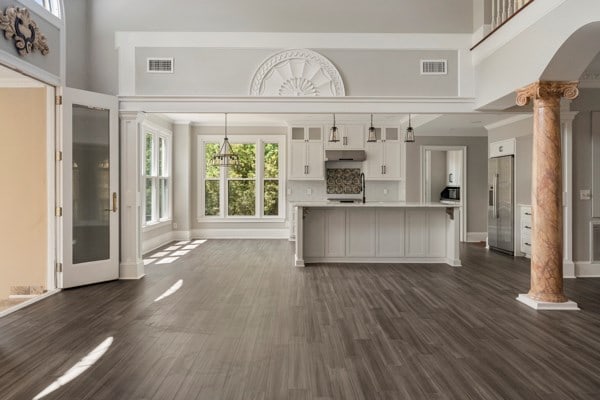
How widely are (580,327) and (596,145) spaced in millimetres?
3357

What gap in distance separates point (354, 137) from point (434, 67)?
4.11 m

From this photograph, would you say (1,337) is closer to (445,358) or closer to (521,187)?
(445,358)

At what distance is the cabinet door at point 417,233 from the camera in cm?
658

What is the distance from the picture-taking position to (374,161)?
964 cm

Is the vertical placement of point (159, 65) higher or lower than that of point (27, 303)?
higher

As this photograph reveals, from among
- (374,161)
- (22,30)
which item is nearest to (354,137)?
(374,161)

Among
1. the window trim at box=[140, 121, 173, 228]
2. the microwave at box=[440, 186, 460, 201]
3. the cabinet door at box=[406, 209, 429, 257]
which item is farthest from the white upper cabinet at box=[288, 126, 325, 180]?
the microwave at box=[440, 186, 460, 201]

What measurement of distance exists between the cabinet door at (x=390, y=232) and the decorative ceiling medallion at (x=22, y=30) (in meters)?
4.95

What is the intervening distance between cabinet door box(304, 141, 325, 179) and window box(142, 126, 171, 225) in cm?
315

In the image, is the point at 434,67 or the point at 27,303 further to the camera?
the point at 434,67

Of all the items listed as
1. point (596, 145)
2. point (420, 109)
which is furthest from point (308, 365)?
point (596, 145)

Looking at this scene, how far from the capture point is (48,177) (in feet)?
15.9

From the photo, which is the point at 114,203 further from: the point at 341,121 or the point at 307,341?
the point at 341,121

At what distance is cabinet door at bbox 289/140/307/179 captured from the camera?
9539 mm
